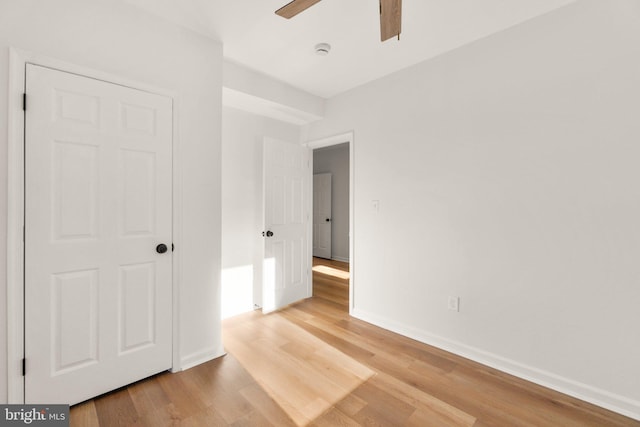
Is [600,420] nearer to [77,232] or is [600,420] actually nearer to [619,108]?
[619,108]

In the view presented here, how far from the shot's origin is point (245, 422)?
66.4 inches

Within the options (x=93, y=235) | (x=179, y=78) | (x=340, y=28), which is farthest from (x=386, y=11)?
(x=93, y=235)

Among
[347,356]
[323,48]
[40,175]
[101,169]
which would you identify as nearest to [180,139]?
[101,169]

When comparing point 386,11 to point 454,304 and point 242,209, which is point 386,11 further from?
point 242,209

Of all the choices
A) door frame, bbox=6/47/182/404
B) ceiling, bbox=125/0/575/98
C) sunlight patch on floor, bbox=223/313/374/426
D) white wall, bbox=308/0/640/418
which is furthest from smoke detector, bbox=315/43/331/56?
sunlight patch on floor, bbox=223/313/374/426

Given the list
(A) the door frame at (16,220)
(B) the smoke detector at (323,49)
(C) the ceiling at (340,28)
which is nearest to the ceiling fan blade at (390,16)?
(C) the ceiling at (340,28)

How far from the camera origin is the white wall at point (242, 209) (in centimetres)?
327

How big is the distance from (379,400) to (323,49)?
2.71m

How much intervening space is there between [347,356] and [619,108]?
253cm

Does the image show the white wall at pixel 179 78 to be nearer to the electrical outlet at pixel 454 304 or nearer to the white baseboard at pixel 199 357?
the white baseboard at pixel 199 357

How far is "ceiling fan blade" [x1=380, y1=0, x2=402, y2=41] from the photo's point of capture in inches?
53.6

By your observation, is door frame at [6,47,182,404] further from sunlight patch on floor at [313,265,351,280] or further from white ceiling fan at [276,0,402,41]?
sunlight patch on floor at [313,265,351,280]

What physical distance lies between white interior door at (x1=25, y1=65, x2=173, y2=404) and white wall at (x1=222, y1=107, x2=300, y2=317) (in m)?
1.11

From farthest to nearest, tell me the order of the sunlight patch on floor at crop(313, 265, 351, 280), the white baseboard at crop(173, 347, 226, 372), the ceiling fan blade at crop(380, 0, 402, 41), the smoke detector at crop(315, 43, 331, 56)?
the sunlight patch on floor at crop(313, 265, 351, 280)
the smoke detector at crop(315, 43, 331, 56)
the white baseboard at crop(173, 347, 226, 372)
the ceiling fan blade at crop(380, 0, 402, 41)
